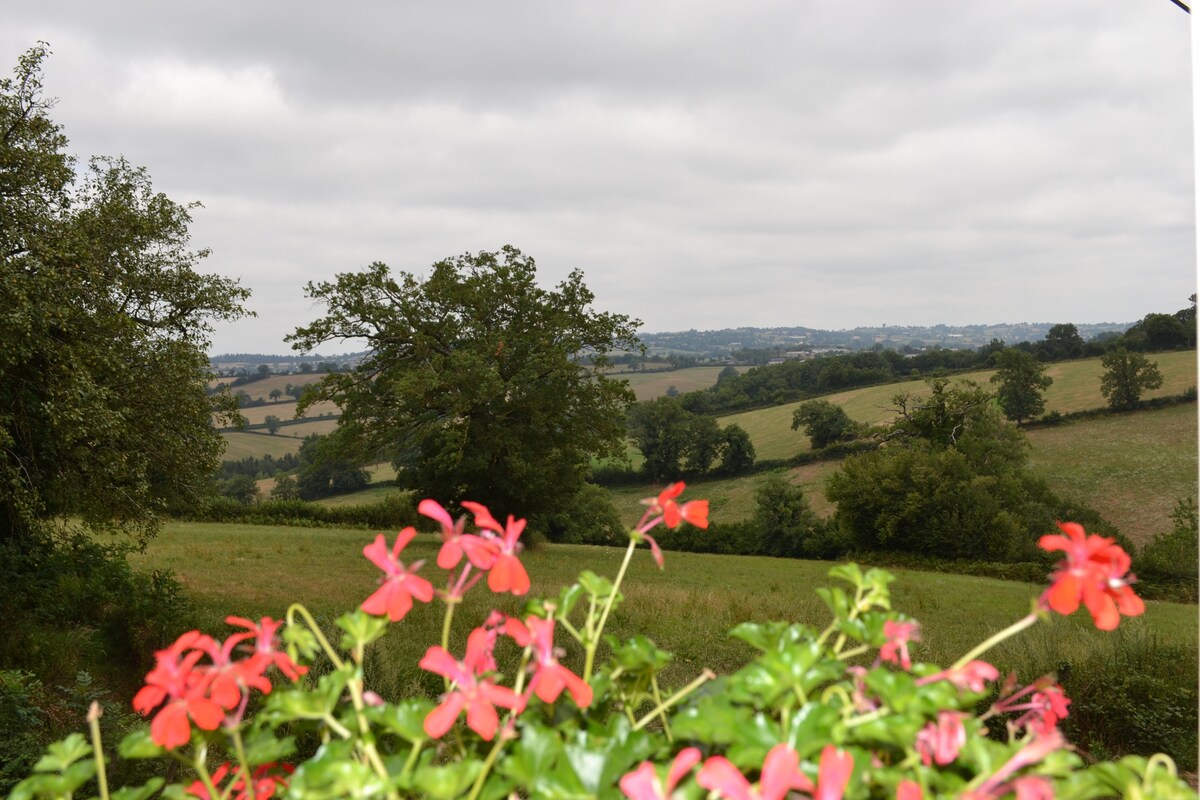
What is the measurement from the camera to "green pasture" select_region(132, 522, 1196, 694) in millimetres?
4316

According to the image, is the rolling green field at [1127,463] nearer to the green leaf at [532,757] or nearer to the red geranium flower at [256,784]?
the red geranium flower at [256,784]

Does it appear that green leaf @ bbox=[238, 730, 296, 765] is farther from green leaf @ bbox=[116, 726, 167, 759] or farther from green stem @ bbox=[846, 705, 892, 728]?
green stem @ bbox=[846, 705, 892, 728]

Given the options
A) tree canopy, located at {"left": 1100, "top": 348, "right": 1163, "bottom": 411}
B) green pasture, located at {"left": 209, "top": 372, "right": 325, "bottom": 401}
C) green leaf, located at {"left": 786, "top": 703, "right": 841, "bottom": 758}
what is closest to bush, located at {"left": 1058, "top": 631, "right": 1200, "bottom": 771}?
green leaf, located at {"left": 786, "top": 703, "right": 841, "bottom": 758}

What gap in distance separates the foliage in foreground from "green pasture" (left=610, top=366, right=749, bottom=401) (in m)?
18.7

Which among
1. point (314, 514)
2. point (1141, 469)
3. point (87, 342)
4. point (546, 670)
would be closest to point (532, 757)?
point (546, 670)

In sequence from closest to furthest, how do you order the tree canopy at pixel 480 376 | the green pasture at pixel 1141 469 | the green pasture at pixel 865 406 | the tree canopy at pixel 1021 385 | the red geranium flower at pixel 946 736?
the red geranium flower at pixel 946 736 → the green pasture at pixel 1141 469 → the tree canopy at pixel 480 376 → the green pasture at pixel 865 406 → the tree canopy at pixel 1021 385

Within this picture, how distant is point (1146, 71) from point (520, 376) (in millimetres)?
9141

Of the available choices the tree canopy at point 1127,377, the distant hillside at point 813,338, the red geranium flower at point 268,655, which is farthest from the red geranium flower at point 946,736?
the distant hillside at point 813,338

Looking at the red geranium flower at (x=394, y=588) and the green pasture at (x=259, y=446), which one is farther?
the green pasture at (x=259, y=446)

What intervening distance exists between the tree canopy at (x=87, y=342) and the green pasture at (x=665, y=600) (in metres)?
1.31

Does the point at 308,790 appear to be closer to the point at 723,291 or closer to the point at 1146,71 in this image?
the point at 1146,71

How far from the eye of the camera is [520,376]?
11.2m

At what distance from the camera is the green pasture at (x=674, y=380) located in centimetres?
2047

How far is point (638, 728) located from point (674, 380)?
21.5m
